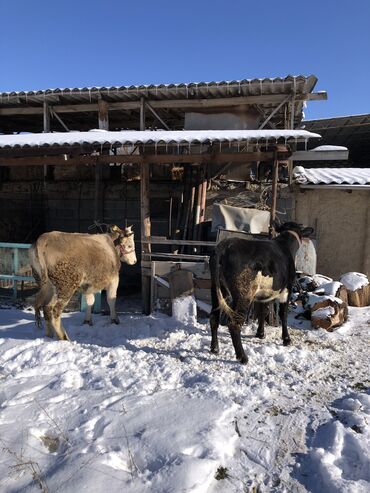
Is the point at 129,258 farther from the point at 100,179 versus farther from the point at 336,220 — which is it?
the point at 336,220

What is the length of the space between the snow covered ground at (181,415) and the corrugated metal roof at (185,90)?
5263mm

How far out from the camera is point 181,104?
866 centimetres

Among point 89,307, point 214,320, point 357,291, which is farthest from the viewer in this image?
point 357,291

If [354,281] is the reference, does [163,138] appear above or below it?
above

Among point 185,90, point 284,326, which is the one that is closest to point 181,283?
point 284,326

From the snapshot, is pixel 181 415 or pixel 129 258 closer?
pixel 181 415

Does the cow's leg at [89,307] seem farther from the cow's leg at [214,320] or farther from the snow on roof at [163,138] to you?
the snow on roof at [163,138]

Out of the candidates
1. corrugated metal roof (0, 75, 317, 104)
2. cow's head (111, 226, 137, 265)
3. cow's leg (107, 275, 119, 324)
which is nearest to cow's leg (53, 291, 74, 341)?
cow's leg (107, 275, 119, 324)

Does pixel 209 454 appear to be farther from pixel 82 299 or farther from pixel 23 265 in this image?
pixel 23 265

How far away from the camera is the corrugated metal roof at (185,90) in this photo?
7.69m

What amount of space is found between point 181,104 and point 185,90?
542mm

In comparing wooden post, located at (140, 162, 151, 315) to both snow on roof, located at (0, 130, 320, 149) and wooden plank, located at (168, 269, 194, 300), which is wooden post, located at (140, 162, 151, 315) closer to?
wooden plank, located at (168, 269, 194, 300)

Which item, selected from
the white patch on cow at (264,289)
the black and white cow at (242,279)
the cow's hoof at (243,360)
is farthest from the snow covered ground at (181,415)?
the white patch on cow at (264,289)

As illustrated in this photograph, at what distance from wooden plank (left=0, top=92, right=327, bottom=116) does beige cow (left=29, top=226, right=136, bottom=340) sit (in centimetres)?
415
